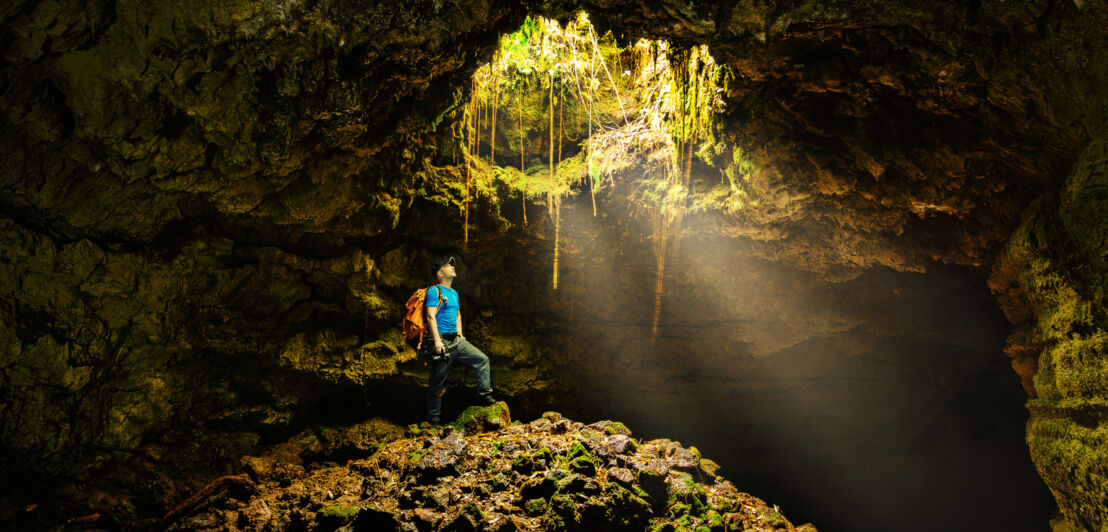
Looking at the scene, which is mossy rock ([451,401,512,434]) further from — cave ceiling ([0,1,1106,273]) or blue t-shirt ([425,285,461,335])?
cave ceiling ([0,1,1106,273])

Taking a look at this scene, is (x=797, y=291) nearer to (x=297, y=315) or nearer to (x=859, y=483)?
(x=859, y=483)

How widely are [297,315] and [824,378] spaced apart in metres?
6.84

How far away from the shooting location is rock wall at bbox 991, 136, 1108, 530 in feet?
8.90

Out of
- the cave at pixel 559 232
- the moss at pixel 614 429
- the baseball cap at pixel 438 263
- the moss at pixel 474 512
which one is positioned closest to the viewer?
the cave at pixel 559 232

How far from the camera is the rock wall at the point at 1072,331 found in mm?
2713

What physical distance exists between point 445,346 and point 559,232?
1.85m

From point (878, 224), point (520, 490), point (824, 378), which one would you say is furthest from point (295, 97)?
point (824, 378)

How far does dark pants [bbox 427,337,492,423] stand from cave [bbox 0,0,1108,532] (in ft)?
1.00

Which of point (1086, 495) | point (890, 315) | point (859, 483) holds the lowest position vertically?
point (859, 483)

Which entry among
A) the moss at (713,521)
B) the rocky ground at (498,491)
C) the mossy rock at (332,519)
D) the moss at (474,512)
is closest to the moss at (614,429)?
the rocky ground at (498,491)

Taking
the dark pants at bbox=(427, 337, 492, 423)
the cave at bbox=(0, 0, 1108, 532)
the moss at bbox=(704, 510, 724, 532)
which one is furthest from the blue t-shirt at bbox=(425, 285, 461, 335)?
the moss at bbox=(704, 510, 724, 532)

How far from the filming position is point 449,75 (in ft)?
11.8

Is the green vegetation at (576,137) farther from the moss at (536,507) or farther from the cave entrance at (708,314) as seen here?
the moss at (536,507)

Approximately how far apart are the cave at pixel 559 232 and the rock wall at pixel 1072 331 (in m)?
0.02
